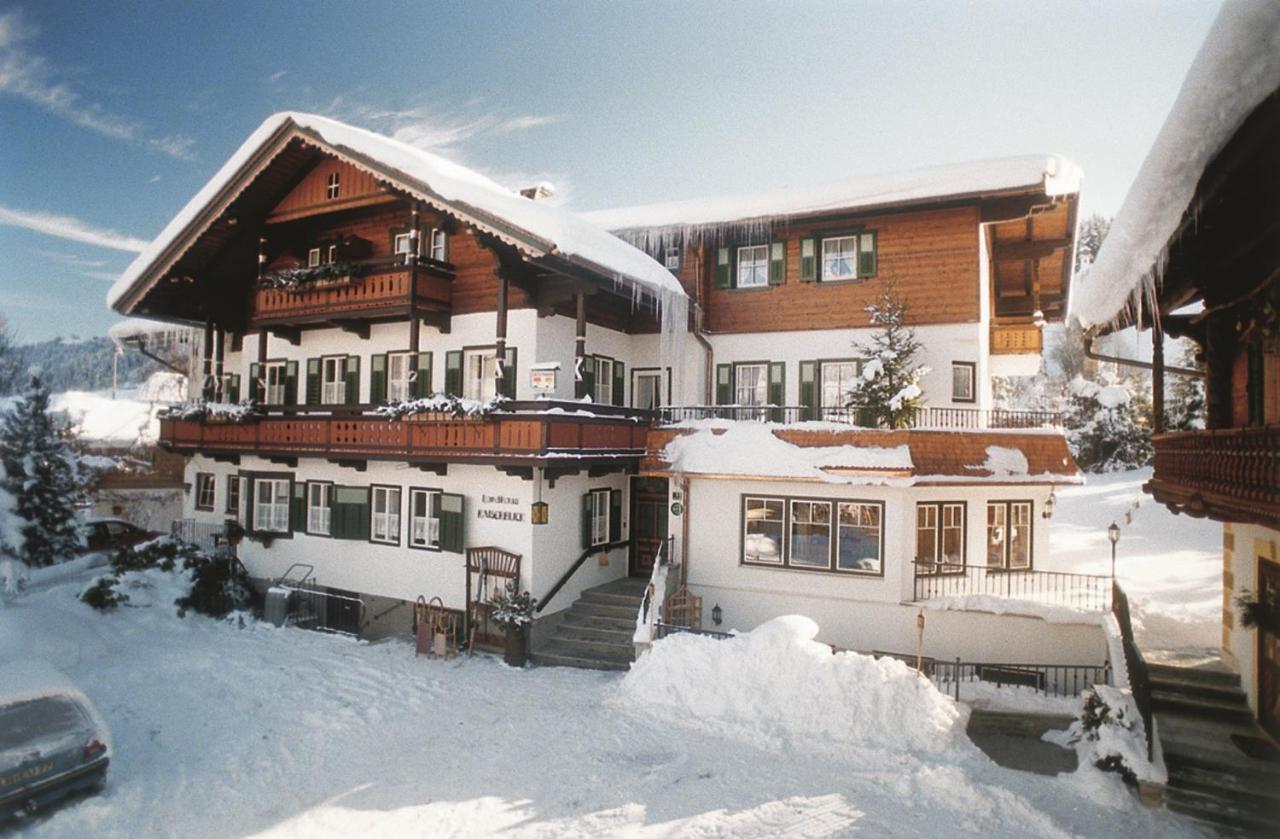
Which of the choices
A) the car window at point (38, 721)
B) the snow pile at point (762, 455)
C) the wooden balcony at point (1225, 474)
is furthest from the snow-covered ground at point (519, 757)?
the snow pile at point (762, 455)

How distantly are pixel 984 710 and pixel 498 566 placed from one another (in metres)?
10.6

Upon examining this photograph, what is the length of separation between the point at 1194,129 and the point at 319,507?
20.7 meters

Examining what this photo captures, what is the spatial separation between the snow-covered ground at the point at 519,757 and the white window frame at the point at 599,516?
4282 mm

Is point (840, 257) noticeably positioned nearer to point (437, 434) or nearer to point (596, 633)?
point (437, 434)

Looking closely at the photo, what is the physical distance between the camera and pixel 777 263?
1914 cm

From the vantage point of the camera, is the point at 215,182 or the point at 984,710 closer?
the point at 984,710

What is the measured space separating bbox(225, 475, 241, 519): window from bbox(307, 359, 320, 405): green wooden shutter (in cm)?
413

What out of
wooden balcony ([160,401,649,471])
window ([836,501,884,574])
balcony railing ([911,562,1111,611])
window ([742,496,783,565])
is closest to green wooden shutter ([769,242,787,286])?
wooden balcony ([160,401,649,471])

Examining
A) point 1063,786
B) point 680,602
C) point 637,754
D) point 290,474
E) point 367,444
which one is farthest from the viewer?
point 290,474

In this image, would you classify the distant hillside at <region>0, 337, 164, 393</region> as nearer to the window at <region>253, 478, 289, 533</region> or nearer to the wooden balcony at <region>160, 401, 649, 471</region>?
the wooden balcony at <region>160, 401, 649, 471</region>

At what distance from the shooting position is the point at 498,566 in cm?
1647

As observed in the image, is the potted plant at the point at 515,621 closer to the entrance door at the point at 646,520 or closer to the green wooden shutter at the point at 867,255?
the entrance door at the point at 646,520

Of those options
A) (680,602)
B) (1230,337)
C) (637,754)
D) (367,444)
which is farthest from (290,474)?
(1230,337)

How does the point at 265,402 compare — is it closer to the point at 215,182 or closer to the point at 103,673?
the point at 215,182
